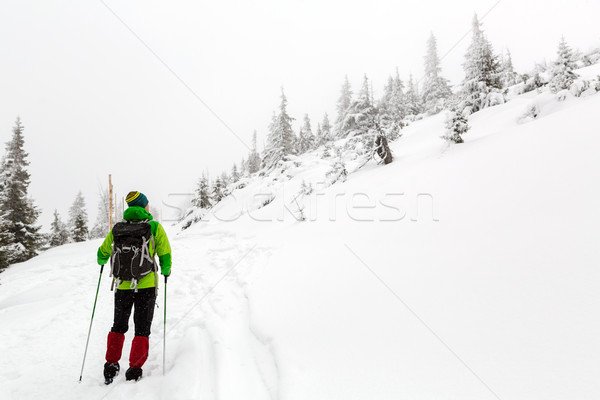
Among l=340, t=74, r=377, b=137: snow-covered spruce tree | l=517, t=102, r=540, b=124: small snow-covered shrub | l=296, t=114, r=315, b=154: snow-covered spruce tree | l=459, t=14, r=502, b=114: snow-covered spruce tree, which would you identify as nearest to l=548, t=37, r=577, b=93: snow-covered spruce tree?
l=517, t=102, r=540, b=124: small snow-covered shrub

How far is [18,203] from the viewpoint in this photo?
782 inches

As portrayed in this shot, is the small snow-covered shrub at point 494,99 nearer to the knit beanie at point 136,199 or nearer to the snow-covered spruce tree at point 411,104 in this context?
the snow-covered spruce tree at point 411,104

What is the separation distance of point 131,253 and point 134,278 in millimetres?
355

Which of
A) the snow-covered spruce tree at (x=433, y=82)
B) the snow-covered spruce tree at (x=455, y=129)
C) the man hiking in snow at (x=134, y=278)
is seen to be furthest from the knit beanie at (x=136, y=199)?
the snow-covered spruce tree at (x=433, y=82)

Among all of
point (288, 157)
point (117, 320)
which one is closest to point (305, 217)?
point (117, 320)

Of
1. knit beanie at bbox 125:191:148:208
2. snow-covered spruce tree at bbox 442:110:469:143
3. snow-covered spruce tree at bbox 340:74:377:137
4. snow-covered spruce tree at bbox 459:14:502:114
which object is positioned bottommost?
knit beanie at bbox 125:191:148:208

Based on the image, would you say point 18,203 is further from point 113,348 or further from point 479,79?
point 479,79

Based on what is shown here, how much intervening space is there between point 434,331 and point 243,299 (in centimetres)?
414

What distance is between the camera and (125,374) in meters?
3.59

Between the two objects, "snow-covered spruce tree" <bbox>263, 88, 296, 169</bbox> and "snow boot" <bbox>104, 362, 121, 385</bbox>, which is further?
"snow-covered spruce tree" <bbox>263, 88, 296, 169</bbox>

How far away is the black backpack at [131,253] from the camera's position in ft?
12.4

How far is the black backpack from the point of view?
3789 mm

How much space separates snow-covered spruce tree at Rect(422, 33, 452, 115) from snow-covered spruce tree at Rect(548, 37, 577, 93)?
21.3 metres

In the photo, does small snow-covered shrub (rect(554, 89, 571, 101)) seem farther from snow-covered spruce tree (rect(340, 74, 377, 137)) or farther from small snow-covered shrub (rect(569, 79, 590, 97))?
snow-covered spruce tree (rect(340, 74, 377, 137))
